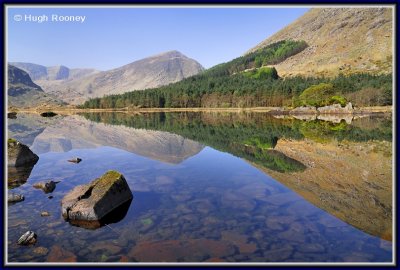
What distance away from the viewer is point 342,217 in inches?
719

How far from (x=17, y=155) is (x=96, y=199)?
56.5ft

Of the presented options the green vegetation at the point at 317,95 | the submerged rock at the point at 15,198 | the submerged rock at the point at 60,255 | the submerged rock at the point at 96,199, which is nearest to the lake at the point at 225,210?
the submerged rock at the point at 60,255

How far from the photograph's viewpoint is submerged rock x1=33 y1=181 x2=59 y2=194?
77.2 feet

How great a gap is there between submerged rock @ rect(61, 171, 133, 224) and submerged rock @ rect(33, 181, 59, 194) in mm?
4417

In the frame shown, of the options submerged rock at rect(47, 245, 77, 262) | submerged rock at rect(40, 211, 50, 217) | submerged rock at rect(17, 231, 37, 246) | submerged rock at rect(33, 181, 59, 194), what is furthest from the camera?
submerged rock at rect(33, 181, 59, 194)

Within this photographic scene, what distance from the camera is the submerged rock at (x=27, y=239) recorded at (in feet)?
49.1

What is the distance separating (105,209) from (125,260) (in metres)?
5.07

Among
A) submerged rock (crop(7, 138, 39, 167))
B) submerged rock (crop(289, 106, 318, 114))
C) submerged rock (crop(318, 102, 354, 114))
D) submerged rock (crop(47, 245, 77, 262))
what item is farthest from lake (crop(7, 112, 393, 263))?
submerged rock (crop(289, 106, 318, 114))

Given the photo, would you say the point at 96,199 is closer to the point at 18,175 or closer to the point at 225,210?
the point at 225,210

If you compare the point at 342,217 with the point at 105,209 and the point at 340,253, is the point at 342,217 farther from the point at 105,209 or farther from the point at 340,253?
the point at 105,209

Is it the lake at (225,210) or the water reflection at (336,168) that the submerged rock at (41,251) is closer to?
the lake at (225,210)

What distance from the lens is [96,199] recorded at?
18.1m

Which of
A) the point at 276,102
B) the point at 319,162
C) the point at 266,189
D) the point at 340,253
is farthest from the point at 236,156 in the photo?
the point at 276,102

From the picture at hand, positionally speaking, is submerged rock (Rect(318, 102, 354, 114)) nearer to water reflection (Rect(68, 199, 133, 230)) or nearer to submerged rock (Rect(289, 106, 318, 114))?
submerged rock (Rect(289, 106, 318, 114))
